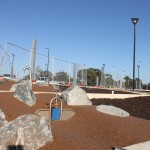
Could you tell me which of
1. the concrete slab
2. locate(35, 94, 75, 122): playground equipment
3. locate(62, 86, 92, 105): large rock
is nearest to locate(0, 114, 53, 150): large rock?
locate(35, 94, 75, 122): playground equipment

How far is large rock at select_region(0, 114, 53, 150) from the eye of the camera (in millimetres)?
6906

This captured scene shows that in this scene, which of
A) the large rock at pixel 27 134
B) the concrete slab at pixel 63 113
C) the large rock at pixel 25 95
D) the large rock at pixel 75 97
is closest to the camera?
the large rock at pixel 27 134

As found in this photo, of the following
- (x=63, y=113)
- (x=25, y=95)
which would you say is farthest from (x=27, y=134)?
(x=25, y=95)

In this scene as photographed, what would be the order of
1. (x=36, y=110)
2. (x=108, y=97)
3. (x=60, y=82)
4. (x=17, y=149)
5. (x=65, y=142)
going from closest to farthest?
1. (x=17, y=149)
2. (x=65, y=142)
3. (x=36, y=110)
4. (x=108, y=97)
5. (x=60, y=82)

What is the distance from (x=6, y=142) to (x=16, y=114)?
10.9 ft

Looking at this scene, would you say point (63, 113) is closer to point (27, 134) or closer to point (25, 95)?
point (25, 95)

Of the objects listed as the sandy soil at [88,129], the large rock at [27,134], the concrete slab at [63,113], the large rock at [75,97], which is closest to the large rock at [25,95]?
the sandy soil at [88,129]

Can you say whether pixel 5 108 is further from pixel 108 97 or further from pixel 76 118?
pixel 108 97

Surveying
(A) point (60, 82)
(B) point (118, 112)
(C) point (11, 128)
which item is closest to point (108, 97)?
(B) point (118, 112)

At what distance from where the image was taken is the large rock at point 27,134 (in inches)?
272

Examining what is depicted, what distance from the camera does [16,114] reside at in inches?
402

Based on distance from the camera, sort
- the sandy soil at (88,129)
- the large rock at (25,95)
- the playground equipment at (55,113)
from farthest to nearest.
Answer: the large rock at (25,95) → the playground equipment at (55,113) → the sandy soil at (88,129)

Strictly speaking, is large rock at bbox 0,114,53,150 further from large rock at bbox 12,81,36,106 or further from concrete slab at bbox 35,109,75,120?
large rock at bbox 12,81,36,106

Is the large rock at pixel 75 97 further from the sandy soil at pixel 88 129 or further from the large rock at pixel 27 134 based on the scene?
the large rock at pixel 27 134
